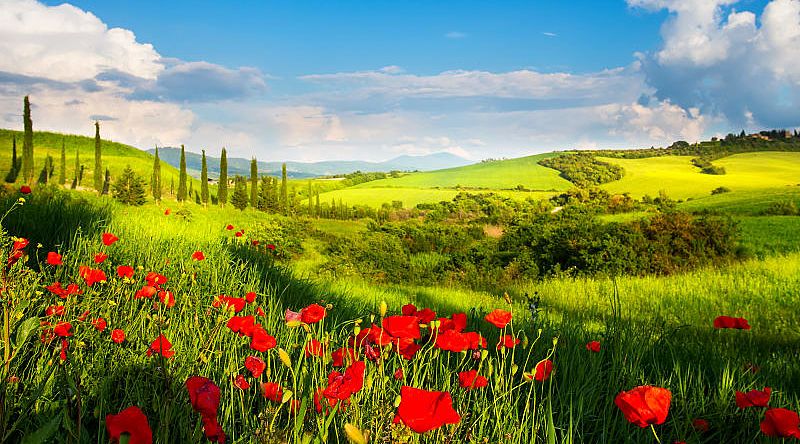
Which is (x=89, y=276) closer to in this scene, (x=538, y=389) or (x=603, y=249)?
(x=538, y=389)

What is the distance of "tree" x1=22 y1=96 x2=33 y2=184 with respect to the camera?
1433 inches

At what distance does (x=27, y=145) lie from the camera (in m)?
37.1

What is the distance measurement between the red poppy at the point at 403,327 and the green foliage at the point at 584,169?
179ft

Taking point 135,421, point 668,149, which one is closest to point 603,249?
point 135,421

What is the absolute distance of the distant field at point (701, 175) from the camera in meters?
43.8

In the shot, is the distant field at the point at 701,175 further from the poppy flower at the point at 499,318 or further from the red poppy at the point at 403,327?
the red poppy at the point at 403,327

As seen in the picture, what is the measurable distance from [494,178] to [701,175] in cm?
2614

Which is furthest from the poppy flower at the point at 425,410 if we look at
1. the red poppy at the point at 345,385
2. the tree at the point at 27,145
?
the tree at the point at 27,145

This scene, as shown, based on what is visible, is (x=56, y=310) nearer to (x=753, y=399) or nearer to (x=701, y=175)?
(x=753, y=399)

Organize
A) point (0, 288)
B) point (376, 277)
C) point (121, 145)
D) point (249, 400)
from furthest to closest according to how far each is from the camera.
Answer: point (121, 145) → point (376, 277) → point (0, 288) → point (249, 400)

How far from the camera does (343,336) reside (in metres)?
2.96

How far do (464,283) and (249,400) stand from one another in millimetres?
12631

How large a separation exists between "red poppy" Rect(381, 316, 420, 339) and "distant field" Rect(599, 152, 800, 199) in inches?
1827

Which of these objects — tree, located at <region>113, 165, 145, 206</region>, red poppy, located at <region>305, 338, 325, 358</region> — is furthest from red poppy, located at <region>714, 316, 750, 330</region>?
tree, located at <region>113, 165, 145, 206</region>
